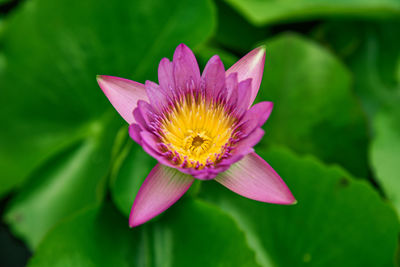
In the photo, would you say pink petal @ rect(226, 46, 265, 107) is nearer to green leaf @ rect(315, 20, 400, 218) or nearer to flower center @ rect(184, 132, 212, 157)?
flower center @ rect(184, 132, 212, 157)

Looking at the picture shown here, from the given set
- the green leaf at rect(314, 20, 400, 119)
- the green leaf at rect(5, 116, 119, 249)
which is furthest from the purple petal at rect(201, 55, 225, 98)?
the green leaf at rect(314, 20, 400, 119)

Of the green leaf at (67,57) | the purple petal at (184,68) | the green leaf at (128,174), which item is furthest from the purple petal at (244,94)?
the green leaf at (67,57)

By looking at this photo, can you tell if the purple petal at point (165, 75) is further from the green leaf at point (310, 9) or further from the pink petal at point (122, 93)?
the green leaf at point (310, 9)

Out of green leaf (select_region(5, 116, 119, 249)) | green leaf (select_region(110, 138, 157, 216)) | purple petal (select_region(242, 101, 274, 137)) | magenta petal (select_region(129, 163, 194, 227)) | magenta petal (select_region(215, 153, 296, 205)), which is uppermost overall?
purple petal (select_region(242, 101, 274, 137))

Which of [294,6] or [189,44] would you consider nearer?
[189,44]

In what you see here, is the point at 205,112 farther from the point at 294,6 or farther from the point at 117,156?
the point at 294,6

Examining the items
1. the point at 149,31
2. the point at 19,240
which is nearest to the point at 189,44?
the point at 149,31

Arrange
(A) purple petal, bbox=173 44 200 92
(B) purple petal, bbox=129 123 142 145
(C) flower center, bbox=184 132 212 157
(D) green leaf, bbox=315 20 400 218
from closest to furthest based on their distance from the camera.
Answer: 1. (B) purple petal, bbox=129 123 142 145
2. (A) purple petal, bbox=173 44 200 92
3. (C) flower center, bbox=184 132 212 157
4. (D) green leaf, bbox=315 20 400 218

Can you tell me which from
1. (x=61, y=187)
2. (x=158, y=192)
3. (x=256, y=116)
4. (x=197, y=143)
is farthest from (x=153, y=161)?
(x=61, y=187)

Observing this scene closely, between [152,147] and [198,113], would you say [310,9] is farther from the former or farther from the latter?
[152,147]
